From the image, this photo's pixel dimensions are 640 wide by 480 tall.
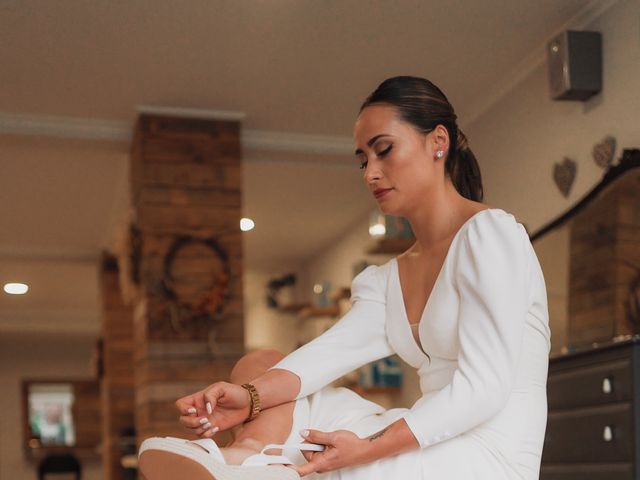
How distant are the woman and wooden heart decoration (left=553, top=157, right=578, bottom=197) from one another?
2306 mm

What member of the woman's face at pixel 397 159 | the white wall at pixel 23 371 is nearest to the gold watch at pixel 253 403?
the woman's face at pixel 397 159

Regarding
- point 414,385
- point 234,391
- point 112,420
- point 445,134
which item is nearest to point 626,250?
point 445,134

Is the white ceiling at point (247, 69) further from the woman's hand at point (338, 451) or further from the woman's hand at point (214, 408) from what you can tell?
the woman's hand at point (338, 451)

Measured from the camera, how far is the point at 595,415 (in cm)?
299

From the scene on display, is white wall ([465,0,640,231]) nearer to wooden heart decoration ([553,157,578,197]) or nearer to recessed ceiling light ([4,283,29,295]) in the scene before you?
wooden heart decoration ([553,157,578,197])

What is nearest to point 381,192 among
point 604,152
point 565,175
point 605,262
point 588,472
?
point 588,472

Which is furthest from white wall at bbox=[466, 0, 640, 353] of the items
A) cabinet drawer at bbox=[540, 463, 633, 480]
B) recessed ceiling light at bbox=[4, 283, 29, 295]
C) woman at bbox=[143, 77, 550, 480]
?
recessed ceiling light at bbox=[4, 283, 29, 295]

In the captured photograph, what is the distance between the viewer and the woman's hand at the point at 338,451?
55.2 inches

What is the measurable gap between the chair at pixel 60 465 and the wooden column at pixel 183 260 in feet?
25.1

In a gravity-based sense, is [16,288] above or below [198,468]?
above

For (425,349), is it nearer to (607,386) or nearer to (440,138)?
(440,138)

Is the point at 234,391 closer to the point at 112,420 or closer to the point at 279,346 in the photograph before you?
the point at 112,420

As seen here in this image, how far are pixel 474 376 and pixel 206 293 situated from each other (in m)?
3.31

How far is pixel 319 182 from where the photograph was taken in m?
6.21
